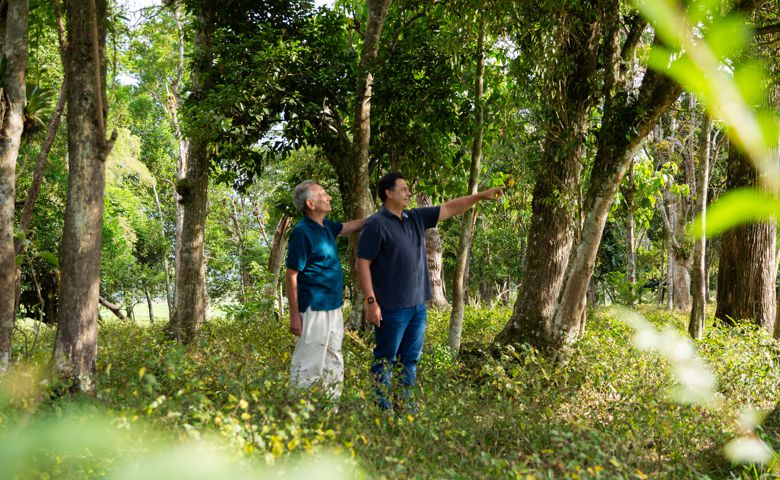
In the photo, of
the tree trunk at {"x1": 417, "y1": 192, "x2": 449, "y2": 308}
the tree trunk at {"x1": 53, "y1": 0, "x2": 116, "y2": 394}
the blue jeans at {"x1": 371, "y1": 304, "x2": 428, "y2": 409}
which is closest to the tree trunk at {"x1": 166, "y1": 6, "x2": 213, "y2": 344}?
the tree trunk at {"x1": 53, "y1": 0, "x2": 116, "y2": 394}

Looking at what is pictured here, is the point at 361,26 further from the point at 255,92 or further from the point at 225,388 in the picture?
the point at 225,388

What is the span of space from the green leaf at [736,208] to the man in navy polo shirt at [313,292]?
182 inches

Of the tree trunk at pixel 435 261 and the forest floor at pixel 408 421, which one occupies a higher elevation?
the tree trunk at pixel 435 261

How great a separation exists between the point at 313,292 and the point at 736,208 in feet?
15.7

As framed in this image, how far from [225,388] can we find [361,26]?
8.32m

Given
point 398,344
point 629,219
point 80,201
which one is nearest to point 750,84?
point 398,344

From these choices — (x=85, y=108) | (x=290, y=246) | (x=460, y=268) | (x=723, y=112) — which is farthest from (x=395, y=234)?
(x=723, y=112)

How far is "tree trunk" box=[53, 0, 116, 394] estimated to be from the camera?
5582 millimetres

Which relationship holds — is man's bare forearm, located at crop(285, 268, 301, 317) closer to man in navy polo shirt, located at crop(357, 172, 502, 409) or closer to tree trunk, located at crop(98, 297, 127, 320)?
man in navy polo shirt, located at crop(357, 172, 502, 409)

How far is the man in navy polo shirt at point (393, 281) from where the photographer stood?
207 inches

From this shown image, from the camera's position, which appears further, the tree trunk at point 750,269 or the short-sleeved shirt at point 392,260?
the tree trunk at point 750,269

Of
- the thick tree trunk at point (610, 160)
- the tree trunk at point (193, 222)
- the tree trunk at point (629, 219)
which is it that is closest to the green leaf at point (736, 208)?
the thick tree trunk at point (610, 160)

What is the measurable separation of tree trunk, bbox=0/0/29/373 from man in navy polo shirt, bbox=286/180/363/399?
2.55 metres

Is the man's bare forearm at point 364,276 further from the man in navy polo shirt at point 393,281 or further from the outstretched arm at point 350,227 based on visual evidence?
the outstretched arm at point 350,227
